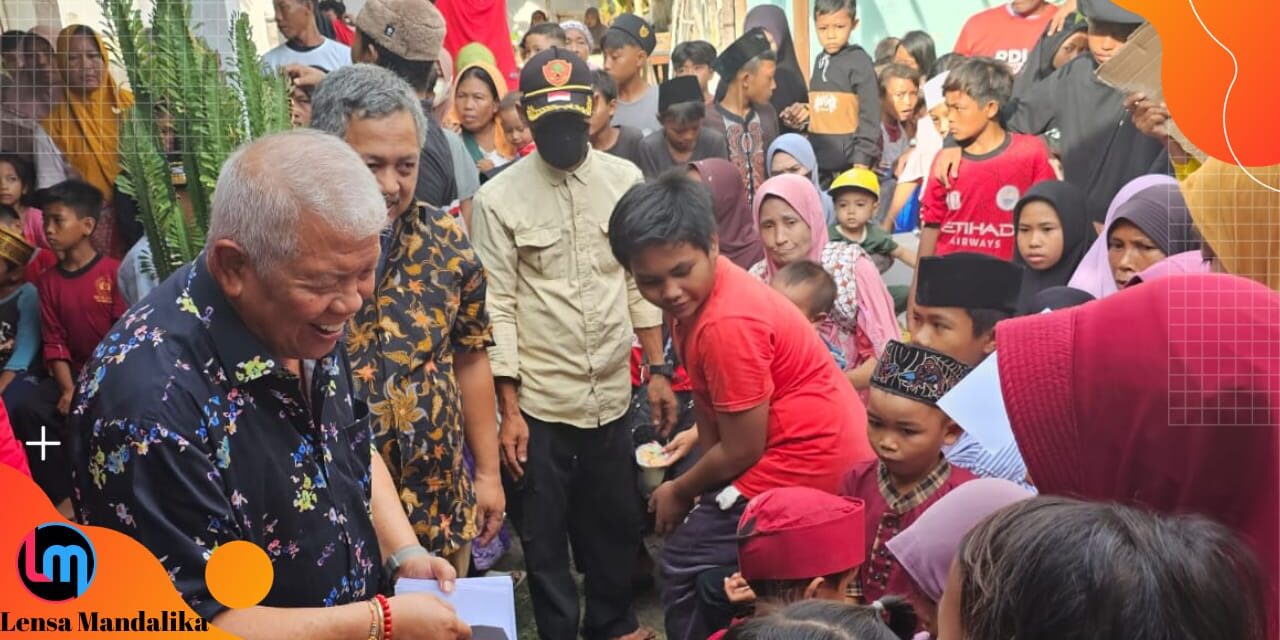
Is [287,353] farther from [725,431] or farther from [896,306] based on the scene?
[896,306]

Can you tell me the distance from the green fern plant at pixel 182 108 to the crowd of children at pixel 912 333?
52 cm

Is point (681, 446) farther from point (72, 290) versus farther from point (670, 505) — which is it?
point (72, 290)

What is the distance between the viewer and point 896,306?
489 cm

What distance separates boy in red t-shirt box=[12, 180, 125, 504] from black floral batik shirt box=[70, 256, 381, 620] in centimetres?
259

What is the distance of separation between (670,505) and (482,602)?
3.64ft

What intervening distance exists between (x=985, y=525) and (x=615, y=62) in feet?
17.9

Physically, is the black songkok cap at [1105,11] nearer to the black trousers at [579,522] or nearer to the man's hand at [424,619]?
the black trousers at [579,522]

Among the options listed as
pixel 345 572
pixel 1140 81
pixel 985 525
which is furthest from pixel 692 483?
pixel 985 525

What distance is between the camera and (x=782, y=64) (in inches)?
280

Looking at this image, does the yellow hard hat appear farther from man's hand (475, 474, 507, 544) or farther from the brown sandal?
man's hand (475, 474, 507, 544)

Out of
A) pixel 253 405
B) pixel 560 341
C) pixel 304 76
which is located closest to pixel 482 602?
pixel 253 405

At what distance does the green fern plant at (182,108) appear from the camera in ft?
8.63

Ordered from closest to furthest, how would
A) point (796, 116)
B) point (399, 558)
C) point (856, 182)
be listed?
point (399, 558), point (856, 182), point (796, 116)

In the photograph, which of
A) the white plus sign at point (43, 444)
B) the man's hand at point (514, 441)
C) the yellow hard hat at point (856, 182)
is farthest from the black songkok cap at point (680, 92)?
the white plus sign at point (43, 444)
